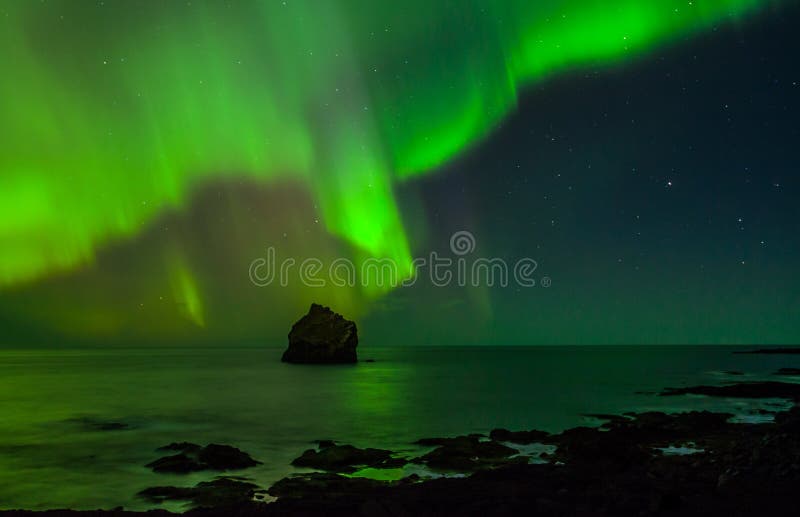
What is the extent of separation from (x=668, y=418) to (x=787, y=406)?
1788cm

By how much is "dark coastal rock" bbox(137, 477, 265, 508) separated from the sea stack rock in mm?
111000

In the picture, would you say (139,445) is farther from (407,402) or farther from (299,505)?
(407,402)

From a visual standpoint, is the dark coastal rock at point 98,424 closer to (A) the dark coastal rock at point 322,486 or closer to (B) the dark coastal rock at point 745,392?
(A) the dark coastal rock at point 322,486

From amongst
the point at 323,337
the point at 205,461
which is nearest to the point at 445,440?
the point at 205,461

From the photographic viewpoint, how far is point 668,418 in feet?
118

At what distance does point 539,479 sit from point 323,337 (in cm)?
11506

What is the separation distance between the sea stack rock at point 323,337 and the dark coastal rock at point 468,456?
106 meters

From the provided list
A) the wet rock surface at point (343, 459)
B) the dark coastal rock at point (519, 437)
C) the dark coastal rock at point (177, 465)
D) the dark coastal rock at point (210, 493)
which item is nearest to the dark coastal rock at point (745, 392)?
the dark coastal rock at point (519, 437)

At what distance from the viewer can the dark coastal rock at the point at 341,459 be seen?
77.2ft

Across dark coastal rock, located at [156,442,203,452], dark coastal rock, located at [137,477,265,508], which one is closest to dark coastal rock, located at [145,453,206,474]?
dark coastal rock, located at [156,442,203,452]

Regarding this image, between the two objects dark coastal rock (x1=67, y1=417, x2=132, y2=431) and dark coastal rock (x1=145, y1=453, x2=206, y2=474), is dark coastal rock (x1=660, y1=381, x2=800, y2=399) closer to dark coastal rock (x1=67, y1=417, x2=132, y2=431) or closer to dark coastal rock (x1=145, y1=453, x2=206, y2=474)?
dark coastal rock (x1=67, y1=417, x2=132, y2=431)

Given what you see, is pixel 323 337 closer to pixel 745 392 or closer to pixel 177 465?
pixel 745 392

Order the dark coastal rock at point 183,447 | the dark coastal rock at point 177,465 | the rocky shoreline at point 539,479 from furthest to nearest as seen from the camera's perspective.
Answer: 1. the dark coastal rock at point 183,447
2. the dark coastal rock at point 177,465
3. the rocky shoreline at point 539,479

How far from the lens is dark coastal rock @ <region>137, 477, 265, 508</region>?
1781cm
